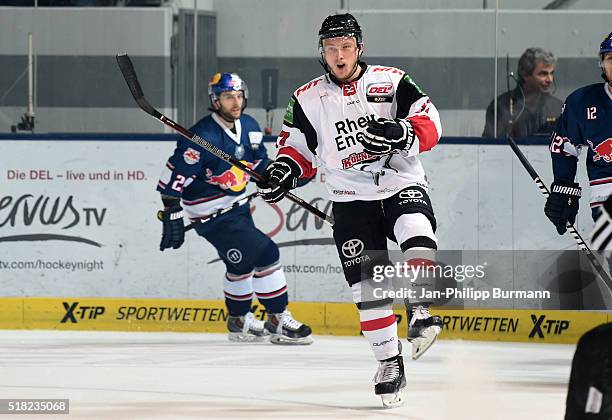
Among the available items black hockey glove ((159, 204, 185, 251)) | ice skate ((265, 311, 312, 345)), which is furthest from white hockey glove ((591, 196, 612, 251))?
black hockey glove ((159, 204, 185, 251))

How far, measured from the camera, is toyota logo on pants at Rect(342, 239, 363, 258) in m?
5.04

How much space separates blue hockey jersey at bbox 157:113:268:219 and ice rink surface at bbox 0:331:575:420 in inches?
31.8

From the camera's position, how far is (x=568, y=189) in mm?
5719

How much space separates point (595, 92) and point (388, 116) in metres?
1.03

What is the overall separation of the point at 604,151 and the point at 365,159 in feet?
3.68

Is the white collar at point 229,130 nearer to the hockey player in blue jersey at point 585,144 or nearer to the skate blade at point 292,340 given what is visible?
the skate blade at point 292,340

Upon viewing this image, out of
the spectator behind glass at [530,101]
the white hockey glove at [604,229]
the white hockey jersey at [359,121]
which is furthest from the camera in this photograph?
the spectator behind glass at [530,101]

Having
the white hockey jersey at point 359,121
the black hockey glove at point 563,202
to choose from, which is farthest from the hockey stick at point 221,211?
the white hockey jersey at point 359,121

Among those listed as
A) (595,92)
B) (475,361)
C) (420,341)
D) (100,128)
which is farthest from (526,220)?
(420,341)

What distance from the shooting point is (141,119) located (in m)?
8.12

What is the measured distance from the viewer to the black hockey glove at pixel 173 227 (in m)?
7.63

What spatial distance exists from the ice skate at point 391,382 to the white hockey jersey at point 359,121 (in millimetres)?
630

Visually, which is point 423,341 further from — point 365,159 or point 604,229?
point 604,229

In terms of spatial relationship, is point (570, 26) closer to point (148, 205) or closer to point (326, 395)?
point (148, 205)
